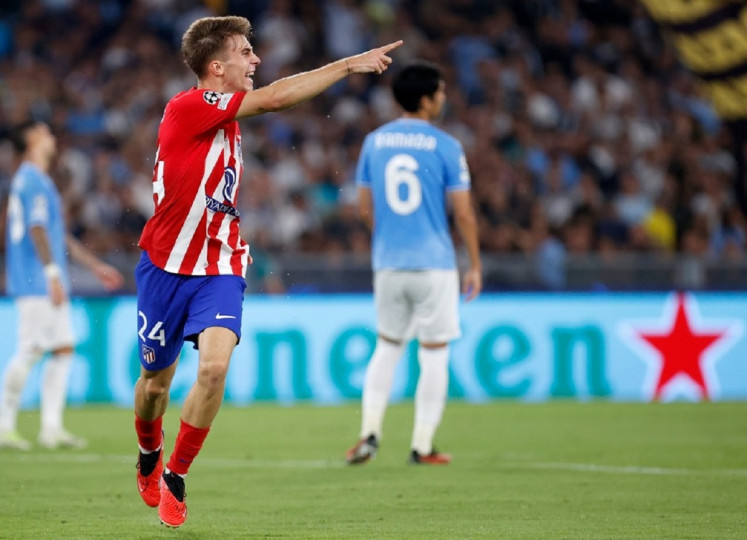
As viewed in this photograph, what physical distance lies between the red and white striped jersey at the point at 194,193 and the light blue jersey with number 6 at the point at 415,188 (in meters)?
2.91

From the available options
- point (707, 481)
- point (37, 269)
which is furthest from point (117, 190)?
point (707, 481)

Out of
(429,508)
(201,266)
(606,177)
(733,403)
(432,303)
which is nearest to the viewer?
(201,266)

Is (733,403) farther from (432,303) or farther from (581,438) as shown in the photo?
(432,303)

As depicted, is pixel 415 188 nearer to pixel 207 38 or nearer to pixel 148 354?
pixel 207 38

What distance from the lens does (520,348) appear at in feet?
47.9

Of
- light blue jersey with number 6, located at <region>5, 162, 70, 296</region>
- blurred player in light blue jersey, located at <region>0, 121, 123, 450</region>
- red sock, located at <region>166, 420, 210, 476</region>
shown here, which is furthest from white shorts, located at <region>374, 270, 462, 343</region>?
red sock, located at <region>166, 420, 210, 476</region>

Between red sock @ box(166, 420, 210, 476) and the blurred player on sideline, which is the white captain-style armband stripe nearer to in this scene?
the blurred player on sideline

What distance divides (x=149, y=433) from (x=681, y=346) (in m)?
8.99

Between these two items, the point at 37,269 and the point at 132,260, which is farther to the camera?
the point at 132,260

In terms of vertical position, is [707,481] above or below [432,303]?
below

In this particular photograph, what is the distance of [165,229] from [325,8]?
1497 centimetres

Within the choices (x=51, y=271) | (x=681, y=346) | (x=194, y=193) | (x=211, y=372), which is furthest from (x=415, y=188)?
(x=681, y=346)

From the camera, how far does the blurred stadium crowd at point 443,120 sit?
1688 cm

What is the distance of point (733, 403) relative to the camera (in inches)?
548
